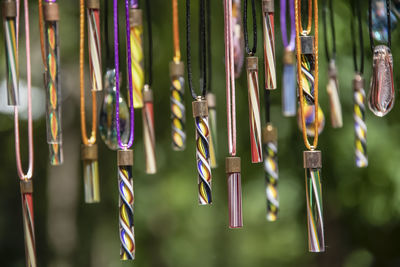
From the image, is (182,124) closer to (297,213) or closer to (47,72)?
(47,72)

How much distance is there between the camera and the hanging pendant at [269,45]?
3.26 ft

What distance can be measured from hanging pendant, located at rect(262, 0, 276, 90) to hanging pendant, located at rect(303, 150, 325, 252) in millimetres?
148

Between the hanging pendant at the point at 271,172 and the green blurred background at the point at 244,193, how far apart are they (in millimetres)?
832

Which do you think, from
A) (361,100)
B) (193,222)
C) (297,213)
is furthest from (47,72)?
(297,213)

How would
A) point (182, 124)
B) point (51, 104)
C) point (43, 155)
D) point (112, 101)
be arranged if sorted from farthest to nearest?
point (43, 155)
point (182, 124)
point (112, 101)
point (51, 104)

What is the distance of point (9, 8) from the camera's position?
0.93 meters

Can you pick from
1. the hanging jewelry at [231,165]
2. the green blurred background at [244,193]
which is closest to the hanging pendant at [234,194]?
the hanging jewelry at [231,165]

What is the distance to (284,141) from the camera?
7.16 ft

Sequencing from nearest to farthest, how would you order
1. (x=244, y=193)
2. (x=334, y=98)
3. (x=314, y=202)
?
(x=314, y=202), (x=334, y=98), (x=244, y=193)

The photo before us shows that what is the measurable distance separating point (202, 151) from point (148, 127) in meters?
0.33

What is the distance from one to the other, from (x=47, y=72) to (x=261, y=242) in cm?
139

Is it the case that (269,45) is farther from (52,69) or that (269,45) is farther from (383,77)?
(52,69)

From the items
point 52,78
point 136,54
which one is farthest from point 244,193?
point 52,78

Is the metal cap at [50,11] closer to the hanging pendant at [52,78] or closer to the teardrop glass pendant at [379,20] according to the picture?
the hanging pendant at [52,78]
